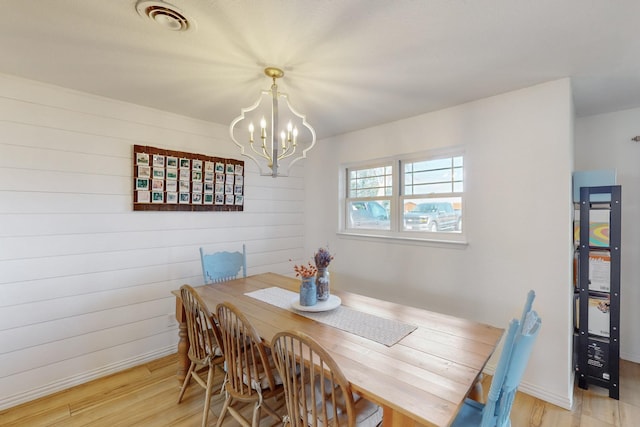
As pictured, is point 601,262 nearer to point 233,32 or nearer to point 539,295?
→ point 539,295

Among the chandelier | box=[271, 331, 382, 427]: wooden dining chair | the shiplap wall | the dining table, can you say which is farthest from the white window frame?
box=[271, 331, 382, 427]: wooden dining chair

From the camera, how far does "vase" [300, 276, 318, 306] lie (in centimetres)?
186

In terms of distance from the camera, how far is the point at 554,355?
2096 mm

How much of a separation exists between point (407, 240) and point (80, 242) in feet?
9.44

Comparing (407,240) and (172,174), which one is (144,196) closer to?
(172,174)

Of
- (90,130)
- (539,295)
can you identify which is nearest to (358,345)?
(539,295)

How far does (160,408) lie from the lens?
6.67ft

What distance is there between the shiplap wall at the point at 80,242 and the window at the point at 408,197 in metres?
1.74

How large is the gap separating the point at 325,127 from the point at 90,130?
7.09 feet

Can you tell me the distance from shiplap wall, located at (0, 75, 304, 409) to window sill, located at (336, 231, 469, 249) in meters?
1.59

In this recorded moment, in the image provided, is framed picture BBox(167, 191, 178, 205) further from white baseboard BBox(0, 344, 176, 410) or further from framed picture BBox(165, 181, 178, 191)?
white baseboard BBox(0, 344, 176, 410)

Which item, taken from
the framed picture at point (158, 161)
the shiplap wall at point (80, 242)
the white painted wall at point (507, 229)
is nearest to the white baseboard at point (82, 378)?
the shiplap wall at point (80, 242)

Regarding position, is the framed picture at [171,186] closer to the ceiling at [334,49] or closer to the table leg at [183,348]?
the ceiling at [334,49]

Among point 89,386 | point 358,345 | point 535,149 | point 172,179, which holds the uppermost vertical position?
point 535,149
